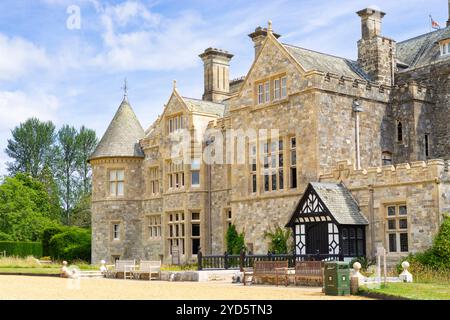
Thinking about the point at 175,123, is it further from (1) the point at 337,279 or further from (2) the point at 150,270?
(1) the point at 337,279

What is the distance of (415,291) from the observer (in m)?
17.8

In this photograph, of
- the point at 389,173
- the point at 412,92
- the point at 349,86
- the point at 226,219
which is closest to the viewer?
the point at 389,173

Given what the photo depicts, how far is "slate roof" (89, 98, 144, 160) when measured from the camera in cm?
4128

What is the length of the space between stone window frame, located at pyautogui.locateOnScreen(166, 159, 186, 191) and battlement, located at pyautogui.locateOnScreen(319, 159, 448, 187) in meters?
10.6

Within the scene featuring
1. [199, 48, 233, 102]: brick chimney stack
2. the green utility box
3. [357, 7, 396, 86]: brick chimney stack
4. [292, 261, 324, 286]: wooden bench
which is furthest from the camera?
[199, 48, 233, 102]: brick chimney stack

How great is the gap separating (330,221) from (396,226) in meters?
2.50

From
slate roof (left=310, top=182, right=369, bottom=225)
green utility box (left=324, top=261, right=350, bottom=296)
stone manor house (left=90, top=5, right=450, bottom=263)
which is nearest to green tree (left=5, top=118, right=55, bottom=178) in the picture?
stone manor house (left=90, top=5, right=450, bottom=263)

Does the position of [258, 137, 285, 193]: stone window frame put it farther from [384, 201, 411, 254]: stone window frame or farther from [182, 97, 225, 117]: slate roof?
[182, 97, 225, 117]: slate roof

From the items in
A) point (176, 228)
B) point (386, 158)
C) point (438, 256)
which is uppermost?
point (386, 158)

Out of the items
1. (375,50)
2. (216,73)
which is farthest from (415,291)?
(216,73)

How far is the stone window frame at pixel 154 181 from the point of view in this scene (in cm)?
4056

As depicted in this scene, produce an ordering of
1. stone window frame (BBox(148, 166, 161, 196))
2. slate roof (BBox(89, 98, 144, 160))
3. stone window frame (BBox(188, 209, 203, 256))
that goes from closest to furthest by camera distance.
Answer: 1. stone window frame (BBox(188, 209, 203, 256))
2. stone window frame (BBox(148, 166, 161, 196))
3. slate roof (BBox(89, 98, 144, 160))

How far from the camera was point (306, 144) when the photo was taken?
30.1 meters

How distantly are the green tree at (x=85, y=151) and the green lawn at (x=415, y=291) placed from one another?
189ft
